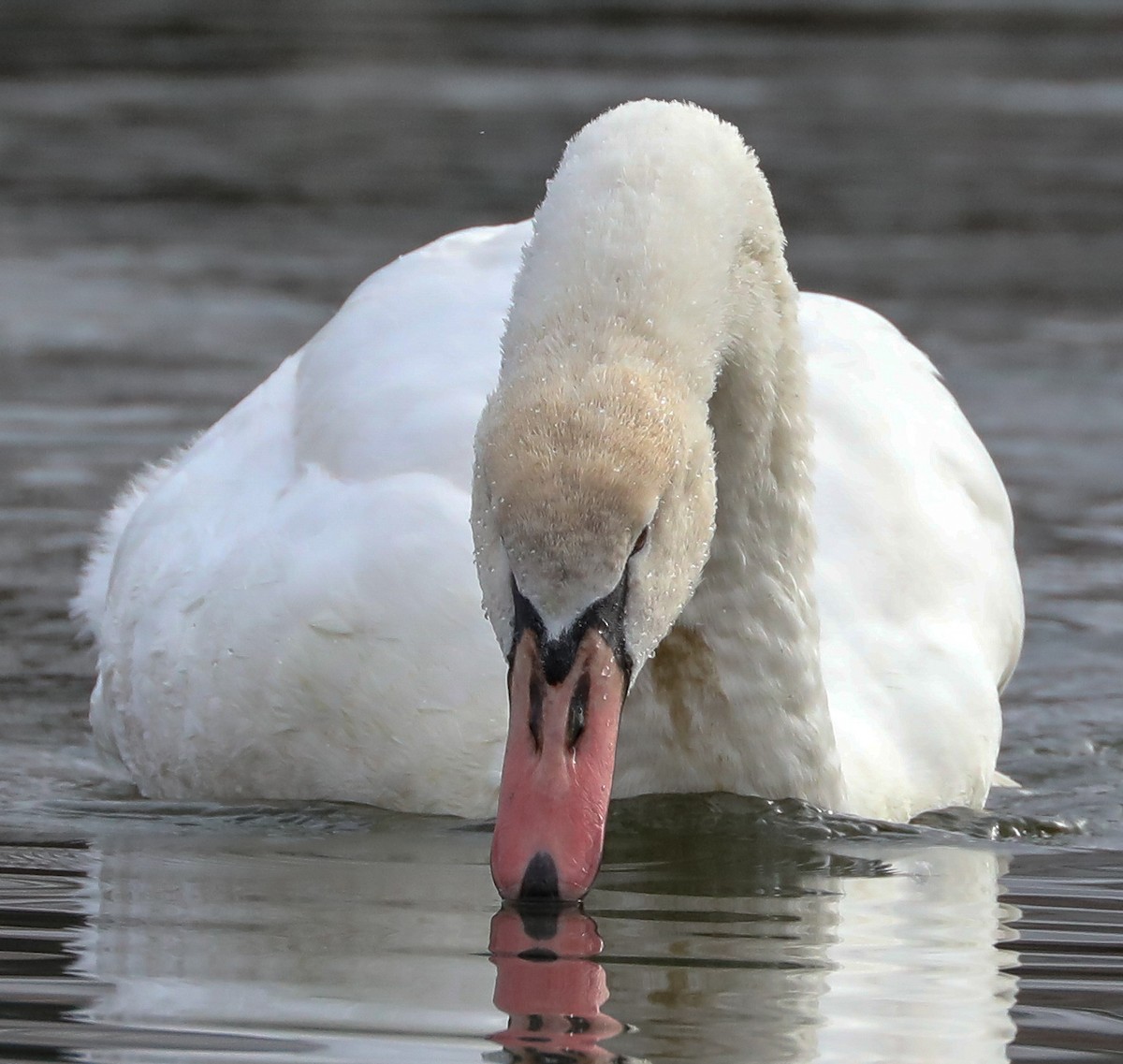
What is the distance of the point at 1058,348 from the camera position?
1280 cm

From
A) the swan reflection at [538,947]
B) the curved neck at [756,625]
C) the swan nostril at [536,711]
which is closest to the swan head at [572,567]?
the swan nostril at [536,711]

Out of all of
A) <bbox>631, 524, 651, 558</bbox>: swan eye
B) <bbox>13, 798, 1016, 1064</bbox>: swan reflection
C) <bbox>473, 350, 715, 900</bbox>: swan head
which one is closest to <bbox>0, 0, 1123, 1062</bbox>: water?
<bbox>13, 798, 1016, 1064</bbox>: swan reflection

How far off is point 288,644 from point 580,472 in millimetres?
1971

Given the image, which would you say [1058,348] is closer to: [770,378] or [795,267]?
[795,267]

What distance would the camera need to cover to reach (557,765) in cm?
478

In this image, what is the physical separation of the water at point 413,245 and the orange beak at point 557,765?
0.54 ft

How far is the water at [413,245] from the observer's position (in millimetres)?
4566

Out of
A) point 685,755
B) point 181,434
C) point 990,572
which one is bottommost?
point 685,755

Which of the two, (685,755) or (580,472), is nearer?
(580,472)

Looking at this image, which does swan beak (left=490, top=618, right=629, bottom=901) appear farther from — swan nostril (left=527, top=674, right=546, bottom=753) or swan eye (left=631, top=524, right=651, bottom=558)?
swan eye (left=631, top=524, right=651, bottom=558)

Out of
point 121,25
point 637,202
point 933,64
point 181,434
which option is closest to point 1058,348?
point 181,434

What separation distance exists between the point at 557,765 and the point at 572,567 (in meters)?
0.38

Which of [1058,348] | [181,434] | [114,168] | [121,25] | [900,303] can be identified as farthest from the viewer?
[121,25]

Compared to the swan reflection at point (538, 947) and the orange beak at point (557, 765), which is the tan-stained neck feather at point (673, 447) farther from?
the swan reflection at point (538, 947)
